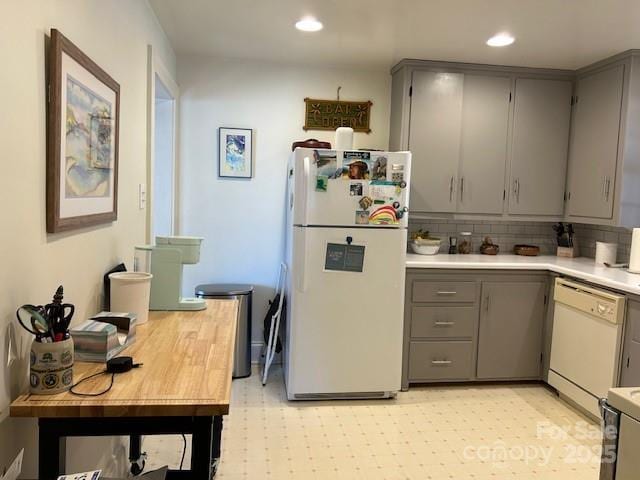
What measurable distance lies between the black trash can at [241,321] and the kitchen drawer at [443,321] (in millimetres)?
1150

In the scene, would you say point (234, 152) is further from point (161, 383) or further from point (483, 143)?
point (161, 383)

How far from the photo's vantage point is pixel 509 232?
3.99 metres

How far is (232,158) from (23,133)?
8.23 feet

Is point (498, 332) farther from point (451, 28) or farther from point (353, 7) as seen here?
point (353, 7)

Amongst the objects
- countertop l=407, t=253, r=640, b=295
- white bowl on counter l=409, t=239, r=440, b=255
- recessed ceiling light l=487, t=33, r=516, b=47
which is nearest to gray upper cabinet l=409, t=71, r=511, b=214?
white bowl on counter l=409, t=239, r=440, b=255

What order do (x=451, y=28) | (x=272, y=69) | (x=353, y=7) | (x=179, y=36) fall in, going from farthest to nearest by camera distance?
(x=272, y=69), (x=179, y=36), (x=451, y=28), (x=353, y=7)

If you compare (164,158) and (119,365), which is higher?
(164,158)

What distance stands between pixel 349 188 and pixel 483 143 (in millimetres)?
1270

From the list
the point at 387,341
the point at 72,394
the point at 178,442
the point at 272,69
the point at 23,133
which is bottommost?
the point at 178,442

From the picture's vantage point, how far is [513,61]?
3441 millimetres

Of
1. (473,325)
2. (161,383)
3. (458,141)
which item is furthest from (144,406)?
(458,141)

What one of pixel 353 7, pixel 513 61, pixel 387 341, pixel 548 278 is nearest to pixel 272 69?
pixel 353 7

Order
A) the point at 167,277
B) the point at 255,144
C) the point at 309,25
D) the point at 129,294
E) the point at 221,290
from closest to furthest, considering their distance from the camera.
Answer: the point at 129,294 < the point at 167,277 < the point at 309,25 < the point at 221,290 < the point at 255,144

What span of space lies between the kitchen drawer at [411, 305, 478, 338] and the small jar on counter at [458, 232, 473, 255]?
2.13ft
